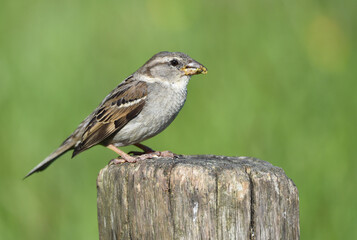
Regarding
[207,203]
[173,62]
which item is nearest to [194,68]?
[173,62]

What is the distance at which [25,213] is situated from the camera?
5812mm

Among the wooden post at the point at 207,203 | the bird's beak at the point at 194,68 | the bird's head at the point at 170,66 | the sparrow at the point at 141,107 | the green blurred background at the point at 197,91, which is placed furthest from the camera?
the green blurred background at the point at 197,91

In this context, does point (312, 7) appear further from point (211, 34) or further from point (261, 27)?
point (211, 34)

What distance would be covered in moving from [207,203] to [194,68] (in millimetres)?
2524

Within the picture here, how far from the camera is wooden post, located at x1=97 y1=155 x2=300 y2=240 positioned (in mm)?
3188

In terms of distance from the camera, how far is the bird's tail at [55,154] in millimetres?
5708

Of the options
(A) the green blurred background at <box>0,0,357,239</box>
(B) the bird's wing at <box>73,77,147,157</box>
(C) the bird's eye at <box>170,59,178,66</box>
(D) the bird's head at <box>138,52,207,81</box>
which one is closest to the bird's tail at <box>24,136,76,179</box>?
(A) the green blurred background at <box>0,0,357,239</box>

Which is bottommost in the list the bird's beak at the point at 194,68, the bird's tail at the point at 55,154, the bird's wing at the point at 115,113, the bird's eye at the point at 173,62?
the bird's tail at the point at 55,154

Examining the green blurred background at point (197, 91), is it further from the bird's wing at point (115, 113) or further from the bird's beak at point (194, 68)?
the bird's beak at point (194, 68)

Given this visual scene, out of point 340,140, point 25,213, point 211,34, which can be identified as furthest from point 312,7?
point 25,213

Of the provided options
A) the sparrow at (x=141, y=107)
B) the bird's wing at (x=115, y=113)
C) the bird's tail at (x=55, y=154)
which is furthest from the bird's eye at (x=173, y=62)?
the bird's tail at (x=55, y=154)

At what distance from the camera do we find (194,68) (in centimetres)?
554

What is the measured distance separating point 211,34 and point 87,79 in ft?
5.08

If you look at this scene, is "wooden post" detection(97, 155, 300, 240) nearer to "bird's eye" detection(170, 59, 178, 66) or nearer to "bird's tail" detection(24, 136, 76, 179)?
"bird's eye" detection(170, 59, 178, 66)
